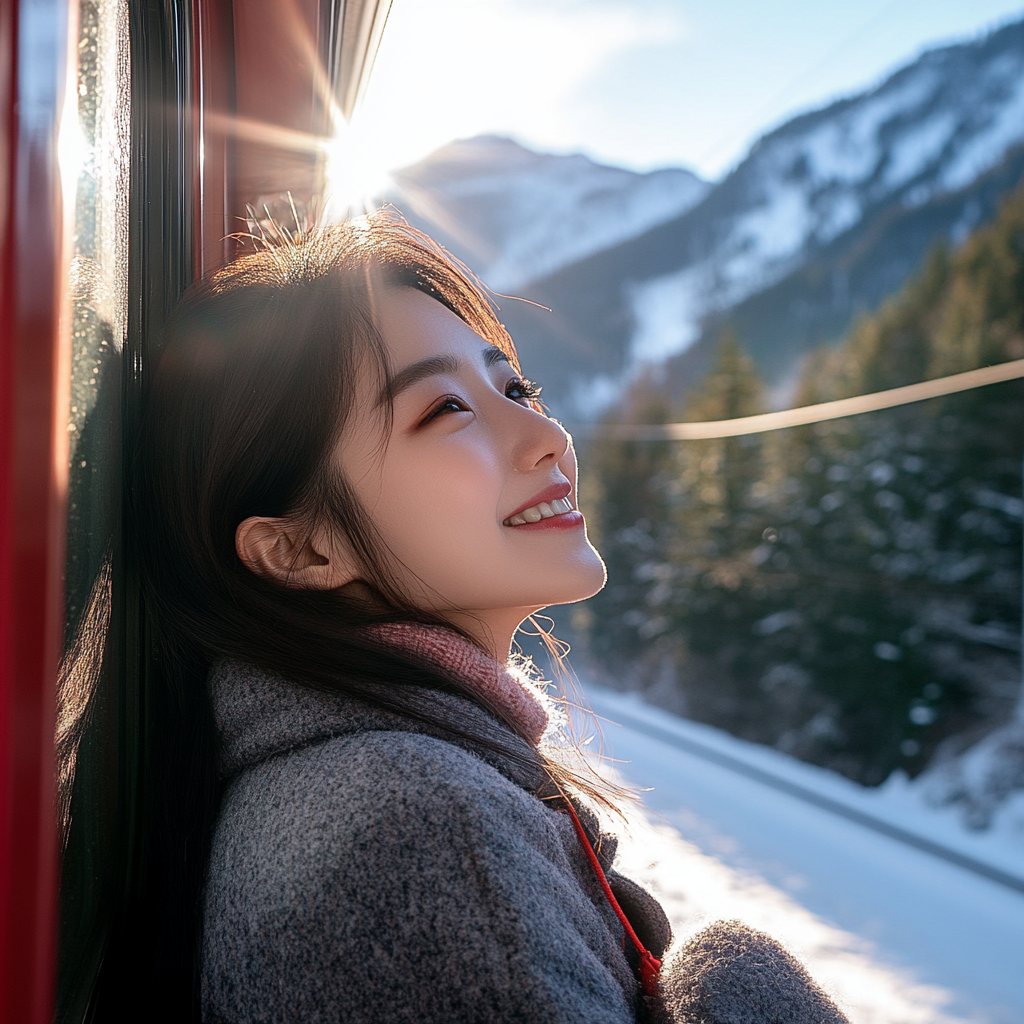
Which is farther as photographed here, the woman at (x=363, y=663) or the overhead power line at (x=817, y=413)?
the overhead power line at (x=817, y=413)

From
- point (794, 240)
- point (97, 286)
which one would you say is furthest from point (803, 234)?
point (97, 286)

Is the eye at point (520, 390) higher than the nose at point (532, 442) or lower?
higher

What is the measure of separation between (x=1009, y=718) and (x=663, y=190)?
38.8 metres

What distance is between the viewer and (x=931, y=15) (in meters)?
13.4

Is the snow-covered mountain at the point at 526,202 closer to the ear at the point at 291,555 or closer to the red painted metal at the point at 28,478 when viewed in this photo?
the ear at the point at 291,555

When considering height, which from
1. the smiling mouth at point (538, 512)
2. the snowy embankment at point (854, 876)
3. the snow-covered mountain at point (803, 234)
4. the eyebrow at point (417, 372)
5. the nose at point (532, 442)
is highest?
the snow-covered mountain at point (803, 234)

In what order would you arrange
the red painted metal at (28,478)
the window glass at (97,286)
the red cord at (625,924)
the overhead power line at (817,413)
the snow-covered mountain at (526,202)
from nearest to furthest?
the red painted metal at (28,478) → the window glass at (97,286) → the red cord at (625,924) → the overhead power line at (817,413) → the snow-covered mountain at (526,202)

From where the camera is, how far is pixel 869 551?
8.30 metres

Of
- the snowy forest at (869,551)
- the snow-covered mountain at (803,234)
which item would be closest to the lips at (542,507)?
the snowy forest at (869,551)

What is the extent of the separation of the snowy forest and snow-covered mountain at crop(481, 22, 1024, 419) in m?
2.59

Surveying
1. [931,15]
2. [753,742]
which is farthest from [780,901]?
[931,15]

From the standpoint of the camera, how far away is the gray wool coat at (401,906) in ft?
2.02

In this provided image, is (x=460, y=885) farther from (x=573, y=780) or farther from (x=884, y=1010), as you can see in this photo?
(x=884, y=1010)

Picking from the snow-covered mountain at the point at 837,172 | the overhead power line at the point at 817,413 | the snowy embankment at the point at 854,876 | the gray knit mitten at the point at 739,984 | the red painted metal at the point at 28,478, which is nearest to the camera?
the red painted metal at the point at 28,478
